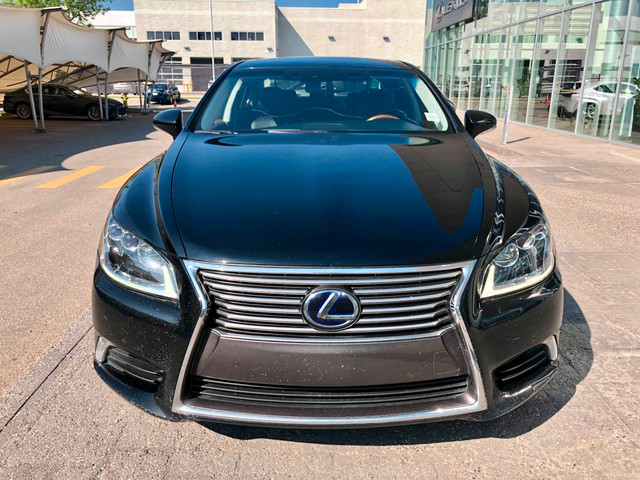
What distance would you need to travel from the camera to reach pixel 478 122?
137 inches

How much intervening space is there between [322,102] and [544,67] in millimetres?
14842

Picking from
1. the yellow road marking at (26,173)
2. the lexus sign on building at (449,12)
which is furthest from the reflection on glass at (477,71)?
the yellow road marking at (26,173)

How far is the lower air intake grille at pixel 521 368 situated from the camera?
195 centimetres

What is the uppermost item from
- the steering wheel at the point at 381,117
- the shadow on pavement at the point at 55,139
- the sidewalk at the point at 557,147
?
the steering wheel at the point at 381,117

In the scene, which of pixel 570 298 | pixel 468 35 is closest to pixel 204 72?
pixel 468 35

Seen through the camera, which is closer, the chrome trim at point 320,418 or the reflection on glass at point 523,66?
the chrome trim at point 320,418

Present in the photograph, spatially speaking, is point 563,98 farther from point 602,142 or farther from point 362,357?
point 362,357

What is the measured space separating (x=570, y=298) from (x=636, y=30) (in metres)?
10.7

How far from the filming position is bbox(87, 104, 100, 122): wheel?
21797 millimetres

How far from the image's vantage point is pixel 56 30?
16.2 m

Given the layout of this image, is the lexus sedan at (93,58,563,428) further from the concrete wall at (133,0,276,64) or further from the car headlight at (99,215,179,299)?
the concrete wall at (133,0,276,64)

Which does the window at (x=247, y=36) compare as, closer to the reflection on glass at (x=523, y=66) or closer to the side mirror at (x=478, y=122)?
the reflection on glass at (x=523, y=66)

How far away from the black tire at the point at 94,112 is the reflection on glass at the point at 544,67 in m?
16.9

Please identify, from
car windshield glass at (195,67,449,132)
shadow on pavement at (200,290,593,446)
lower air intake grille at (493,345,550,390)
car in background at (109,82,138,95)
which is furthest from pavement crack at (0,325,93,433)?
car in background at (109,82,138,95)
